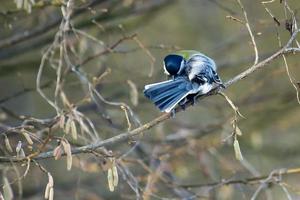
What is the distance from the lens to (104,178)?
19.0 ft

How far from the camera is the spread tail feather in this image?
9.17 ft

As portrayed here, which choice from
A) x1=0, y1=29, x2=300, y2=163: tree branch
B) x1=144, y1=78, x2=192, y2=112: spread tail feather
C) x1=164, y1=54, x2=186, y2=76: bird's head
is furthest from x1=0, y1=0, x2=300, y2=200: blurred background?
x1=0, y1=29, x2=300, y2=163: tree branch

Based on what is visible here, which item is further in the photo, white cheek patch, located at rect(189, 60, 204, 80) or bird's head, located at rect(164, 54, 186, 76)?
bird's head, located at rect(164, 54, 186, 76)

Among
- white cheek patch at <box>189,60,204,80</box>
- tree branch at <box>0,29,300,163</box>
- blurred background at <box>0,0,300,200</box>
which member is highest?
blurred background at <box>0,0,300,200</box>

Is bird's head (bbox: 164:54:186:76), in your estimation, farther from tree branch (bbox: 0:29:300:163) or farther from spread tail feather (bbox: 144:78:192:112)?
tree branch (bbox: 0:29:300:163)

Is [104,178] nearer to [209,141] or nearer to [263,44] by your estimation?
[209,141]

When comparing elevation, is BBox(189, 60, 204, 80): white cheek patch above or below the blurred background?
below

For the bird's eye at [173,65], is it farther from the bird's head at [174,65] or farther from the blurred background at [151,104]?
the blurred background at [151,104]

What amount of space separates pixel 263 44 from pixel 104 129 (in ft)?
6.45

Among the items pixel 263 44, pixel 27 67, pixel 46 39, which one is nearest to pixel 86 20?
pixel 46 39

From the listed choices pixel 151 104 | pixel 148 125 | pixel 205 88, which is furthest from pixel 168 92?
pixel 151 104

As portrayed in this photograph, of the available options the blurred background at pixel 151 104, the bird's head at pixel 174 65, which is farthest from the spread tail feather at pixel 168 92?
the blurred background at pixel 151 104

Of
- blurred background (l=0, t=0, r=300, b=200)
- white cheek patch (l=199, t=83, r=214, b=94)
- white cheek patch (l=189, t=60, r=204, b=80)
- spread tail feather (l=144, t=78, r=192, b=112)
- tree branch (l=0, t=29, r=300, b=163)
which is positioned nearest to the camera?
tree branch (l=0, t=29, r=300, b=163)

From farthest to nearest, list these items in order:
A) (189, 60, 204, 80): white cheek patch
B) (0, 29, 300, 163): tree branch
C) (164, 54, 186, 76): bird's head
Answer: (164, 54, 186, 76): bird's head
(189, 60, 204, 80): white cheek patch
(0, 29, 300, 163): tree branch
